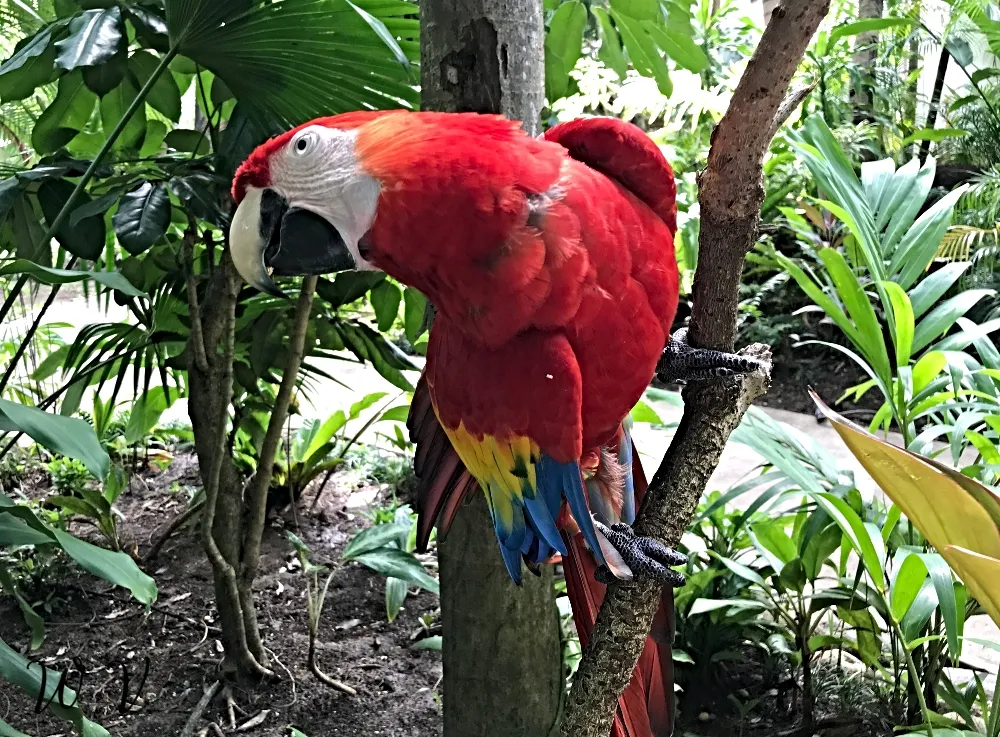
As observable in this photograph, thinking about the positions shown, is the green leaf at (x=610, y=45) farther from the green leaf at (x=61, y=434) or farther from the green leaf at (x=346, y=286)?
the green leaf at (x=61, y=434)

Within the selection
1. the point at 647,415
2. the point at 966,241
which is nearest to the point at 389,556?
the point at 647,415

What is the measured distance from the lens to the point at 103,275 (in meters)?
0.69

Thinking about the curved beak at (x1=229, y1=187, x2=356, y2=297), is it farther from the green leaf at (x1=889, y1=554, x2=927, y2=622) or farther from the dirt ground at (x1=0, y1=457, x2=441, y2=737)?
the dirt ground at (x1=0, y1=457, x2=441, y2=737)

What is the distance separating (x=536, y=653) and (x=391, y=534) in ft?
1.35

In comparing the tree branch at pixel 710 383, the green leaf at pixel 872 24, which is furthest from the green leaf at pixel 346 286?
the green leaf at pixel 872 24

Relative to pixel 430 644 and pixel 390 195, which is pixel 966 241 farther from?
pixel 390 195

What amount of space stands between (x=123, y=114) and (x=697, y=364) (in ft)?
3.11

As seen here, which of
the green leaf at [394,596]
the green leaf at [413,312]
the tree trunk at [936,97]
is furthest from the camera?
the tree trunk at [936,97]

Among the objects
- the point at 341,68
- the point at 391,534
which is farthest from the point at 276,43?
the point at 391,534

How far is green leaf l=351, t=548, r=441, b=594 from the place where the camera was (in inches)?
47.0

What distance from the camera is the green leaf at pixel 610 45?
3.80 ft

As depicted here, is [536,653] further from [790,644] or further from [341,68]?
[341,68]

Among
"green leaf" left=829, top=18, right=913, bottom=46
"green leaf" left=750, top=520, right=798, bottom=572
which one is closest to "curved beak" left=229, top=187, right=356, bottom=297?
"green leaf" left=750, top=520, right=798, bottom=572

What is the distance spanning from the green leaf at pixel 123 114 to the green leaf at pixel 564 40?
1.98ft
